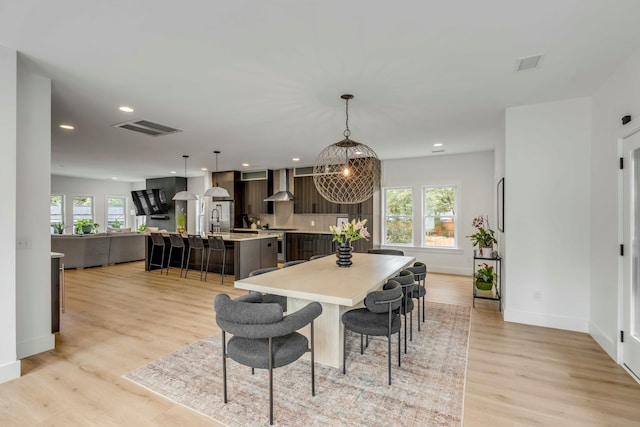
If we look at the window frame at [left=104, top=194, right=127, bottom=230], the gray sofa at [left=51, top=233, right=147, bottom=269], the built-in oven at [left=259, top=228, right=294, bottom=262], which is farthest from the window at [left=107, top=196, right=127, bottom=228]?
the built-in oven at [left=259, top=228, right=294, bottom=262]

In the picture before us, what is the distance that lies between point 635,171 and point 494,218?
3846mm

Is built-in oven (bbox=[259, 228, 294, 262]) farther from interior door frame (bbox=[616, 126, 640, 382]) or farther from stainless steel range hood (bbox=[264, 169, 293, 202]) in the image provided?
interior door frame (bbox=[616, 126, 640, 382])

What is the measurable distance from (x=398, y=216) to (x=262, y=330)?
610 centimetres

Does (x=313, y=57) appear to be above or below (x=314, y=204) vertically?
above

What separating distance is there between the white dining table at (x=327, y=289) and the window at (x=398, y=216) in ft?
13.8

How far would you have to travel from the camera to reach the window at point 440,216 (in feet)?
23.0

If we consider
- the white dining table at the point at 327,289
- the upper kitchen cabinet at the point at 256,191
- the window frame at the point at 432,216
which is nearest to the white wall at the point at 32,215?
the white dining table at the point at 327,289

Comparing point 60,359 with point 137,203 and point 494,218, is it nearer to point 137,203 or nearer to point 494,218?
point 494,218

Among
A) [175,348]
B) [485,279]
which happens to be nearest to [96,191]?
[175,348]

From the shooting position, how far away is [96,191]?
11.9 meters

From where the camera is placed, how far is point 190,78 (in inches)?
121

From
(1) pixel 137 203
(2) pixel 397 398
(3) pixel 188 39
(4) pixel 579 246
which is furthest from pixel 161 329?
(1) pixel 137 203

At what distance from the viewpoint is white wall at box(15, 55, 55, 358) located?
9.26ft

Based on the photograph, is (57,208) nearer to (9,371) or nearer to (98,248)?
(98,248)
